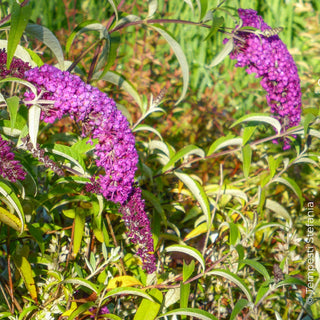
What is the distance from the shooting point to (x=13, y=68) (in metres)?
1.40

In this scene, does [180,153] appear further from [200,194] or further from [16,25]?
[16,25]

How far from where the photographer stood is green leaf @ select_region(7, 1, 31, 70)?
3.96ft

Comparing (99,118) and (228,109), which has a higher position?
(99,118)

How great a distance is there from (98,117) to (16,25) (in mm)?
353

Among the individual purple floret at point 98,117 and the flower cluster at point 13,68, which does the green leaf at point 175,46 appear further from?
the flower cluster at point 13,68

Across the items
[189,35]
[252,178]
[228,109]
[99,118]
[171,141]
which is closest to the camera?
[99,118]

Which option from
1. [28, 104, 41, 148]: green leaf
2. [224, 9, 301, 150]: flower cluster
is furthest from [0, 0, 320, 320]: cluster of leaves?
[224, 9, 301, 150]: flower cluster

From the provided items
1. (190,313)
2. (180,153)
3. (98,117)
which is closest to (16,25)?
(98,117)

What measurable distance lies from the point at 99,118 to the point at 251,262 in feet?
2.56

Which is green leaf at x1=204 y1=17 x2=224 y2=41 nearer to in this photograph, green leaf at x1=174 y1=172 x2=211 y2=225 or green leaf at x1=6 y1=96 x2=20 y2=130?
green leaf at x1=174 y1=172 x2=211 y2=225

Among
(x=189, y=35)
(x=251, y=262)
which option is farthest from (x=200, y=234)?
(x=189, y=35)

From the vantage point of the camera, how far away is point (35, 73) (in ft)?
4.45

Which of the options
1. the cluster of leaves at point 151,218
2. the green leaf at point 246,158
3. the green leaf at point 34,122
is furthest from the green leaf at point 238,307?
the green leaf at point 34,122

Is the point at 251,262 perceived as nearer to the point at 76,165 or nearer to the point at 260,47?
the point at 76,165
